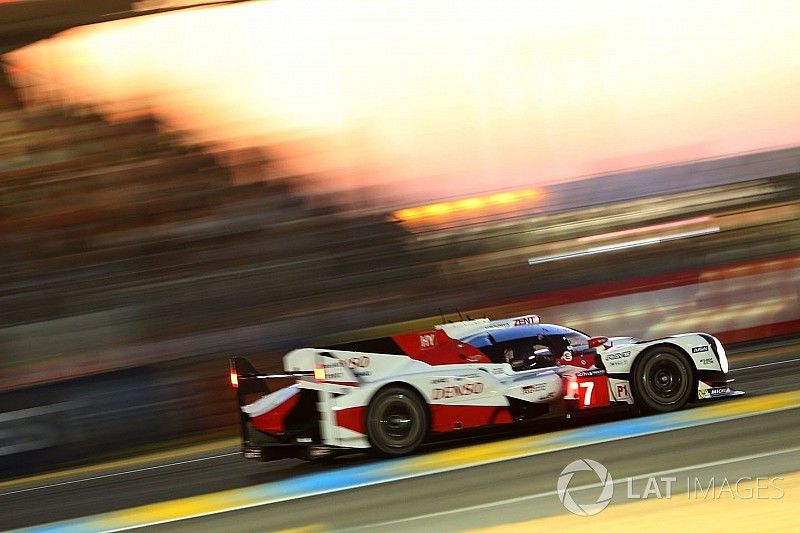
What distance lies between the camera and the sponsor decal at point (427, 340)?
6391mm

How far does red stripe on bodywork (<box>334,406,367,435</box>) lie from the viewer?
6.12 metres

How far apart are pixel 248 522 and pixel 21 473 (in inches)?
203

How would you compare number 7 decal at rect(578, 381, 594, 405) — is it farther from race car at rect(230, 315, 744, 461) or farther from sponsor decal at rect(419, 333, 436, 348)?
sponsor decal at rect(419, 333, 436, 348)

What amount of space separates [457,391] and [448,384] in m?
0.07

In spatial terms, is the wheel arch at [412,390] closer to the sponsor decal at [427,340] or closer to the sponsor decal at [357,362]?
the sponsor decal at [357,362]

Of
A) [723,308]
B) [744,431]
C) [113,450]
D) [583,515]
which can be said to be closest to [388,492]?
[583,515]

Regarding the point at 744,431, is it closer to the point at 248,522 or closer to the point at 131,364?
the point at 248,522

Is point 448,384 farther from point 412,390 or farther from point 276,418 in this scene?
point 276,418

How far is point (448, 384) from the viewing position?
20.4ft

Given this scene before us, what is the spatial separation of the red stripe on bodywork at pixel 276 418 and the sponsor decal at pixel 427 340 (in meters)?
0.88

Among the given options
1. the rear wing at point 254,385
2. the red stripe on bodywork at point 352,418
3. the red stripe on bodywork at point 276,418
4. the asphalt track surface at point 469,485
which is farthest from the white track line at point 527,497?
the rear wing at point 254,385

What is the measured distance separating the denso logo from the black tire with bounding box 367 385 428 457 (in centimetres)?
11

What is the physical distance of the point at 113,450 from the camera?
9641 millimetres

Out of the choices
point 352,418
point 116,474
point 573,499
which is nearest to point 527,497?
point 573,499
